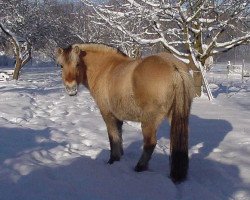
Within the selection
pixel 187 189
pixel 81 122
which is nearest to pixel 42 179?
pixel 187 189

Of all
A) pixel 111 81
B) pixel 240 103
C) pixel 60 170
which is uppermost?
pixel 111 81

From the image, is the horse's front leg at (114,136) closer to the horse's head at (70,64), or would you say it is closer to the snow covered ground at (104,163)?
the snow covered ground at (104,163)

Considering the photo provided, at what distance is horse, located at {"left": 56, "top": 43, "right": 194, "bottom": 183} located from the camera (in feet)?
16.4

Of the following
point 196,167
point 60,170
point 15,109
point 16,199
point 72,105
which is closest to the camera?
point 16,199

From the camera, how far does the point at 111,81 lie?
581 centimetres

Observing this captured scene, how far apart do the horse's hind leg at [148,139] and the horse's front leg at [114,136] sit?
2.13ft

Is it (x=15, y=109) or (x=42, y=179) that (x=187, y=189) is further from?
(x=15, y=109)

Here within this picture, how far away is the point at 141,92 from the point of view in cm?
517

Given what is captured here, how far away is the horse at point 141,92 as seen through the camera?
4.98m

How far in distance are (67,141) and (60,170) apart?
7.78ft

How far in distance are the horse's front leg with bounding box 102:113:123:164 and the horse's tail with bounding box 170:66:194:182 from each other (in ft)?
4.09

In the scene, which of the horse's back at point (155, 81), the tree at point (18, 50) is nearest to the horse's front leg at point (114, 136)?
the horse's back at point (155, 81)

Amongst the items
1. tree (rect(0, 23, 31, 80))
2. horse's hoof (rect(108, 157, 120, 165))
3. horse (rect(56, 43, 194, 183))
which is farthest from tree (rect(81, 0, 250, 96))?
tree (rect(0, 23, 31, 80))

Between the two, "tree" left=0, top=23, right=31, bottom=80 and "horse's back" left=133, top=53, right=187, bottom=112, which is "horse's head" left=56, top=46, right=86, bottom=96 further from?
"tree" left=0, top=23, right=31, bottom=80
